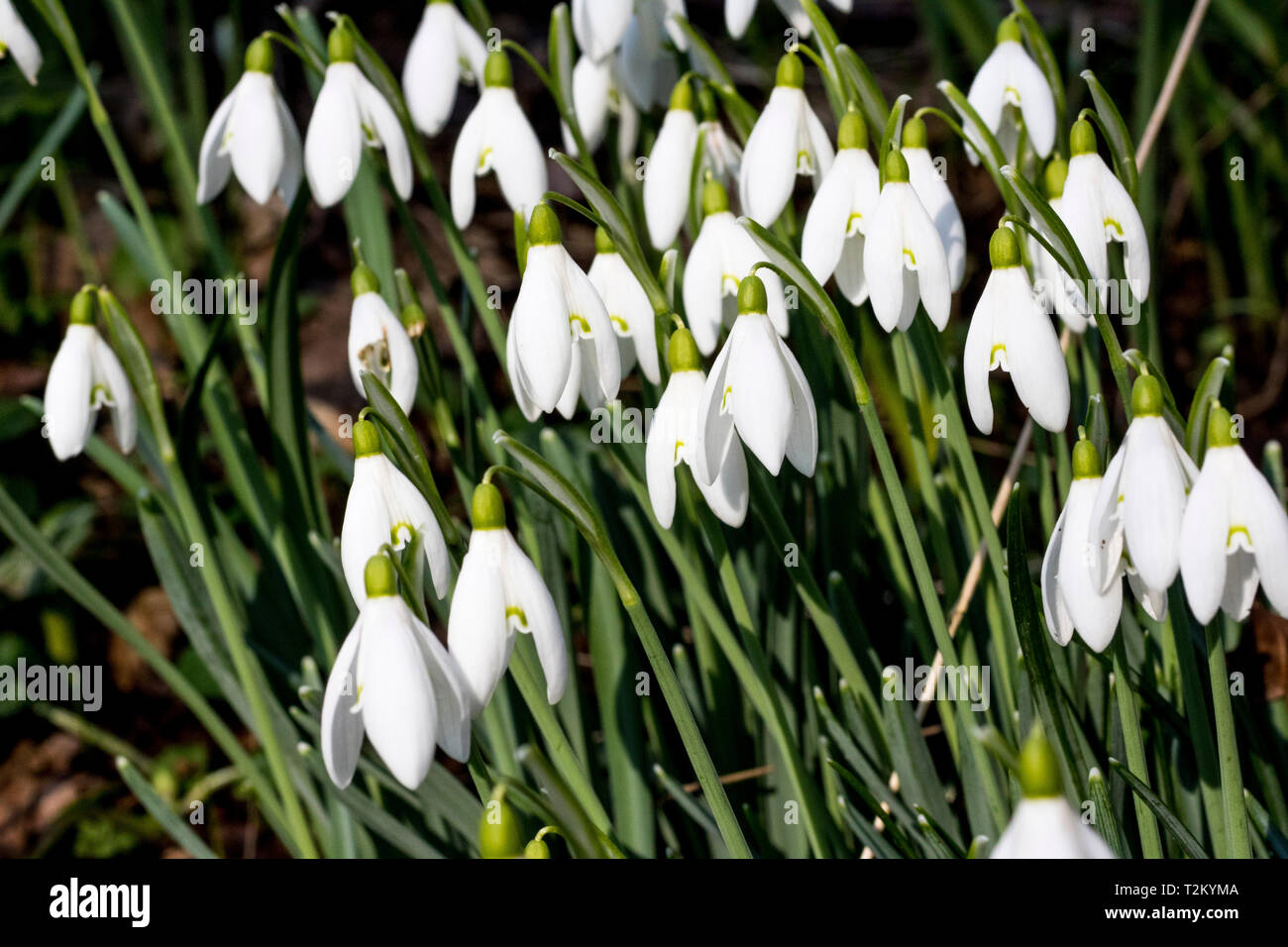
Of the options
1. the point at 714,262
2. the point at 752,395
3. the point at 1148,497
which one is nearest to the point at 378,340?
the point at 714,262

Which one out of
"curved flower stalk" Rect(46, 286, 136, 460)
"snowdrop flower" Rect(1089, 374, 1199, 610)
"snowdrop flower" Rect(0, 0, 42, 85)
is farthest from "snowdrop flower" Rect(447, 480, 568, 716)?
"snowdrop flower" Rect(0, 0, 42, 85)

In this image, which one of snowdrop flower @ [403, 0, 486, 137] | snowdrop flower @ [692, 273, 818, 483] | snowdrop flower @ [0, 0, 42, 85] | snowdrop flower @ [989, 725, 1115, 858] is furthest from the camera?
snowdrop flower @ [403, 0, 486, 137]

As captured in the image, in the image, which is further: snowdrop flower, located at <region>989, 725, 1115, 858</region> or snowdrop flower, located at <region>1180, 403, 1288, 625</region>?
snowdrop flower, located at <region>1180, 403, 1288, 625</region>

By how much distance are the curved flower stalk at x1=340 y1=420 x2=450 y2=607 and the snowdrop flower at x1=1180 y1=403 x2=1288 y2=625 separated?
556mm

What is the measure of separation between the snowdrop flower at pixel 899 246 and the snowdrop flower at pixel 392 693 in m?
0.46

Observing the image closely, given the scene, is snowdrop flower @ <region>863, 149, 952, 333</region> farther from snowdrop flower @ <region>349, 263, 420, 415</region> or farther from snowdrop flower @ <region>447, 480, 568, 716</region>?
snowdrop flower @ <region>349, 263, 420, 415</region>

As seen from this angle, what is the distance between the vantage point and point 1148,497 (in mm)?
782

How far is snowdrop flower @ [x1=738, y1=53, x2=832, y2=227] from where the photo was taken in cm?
116

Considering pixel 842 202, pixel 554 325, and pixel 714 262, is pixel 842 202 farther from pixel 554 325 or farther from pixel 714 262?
pixel 554 325

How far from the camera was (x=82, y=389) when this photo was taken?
1179 millimetres

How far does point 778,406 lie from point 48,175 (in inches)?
42.0

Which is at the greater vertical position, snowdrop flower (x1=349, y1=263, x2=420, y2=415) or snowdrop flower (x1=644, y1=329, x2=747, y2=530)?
snowdrop flower (x1=349, y1=263, x2=420, y2=415)

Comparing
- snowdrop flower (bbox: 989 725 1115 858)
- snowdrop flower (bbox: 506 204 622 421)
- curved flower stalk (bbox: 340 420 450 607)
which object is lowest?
snowdrop flower (bbox: 989 725 1115 858)

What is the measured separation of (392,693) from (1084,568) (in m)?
0.50
